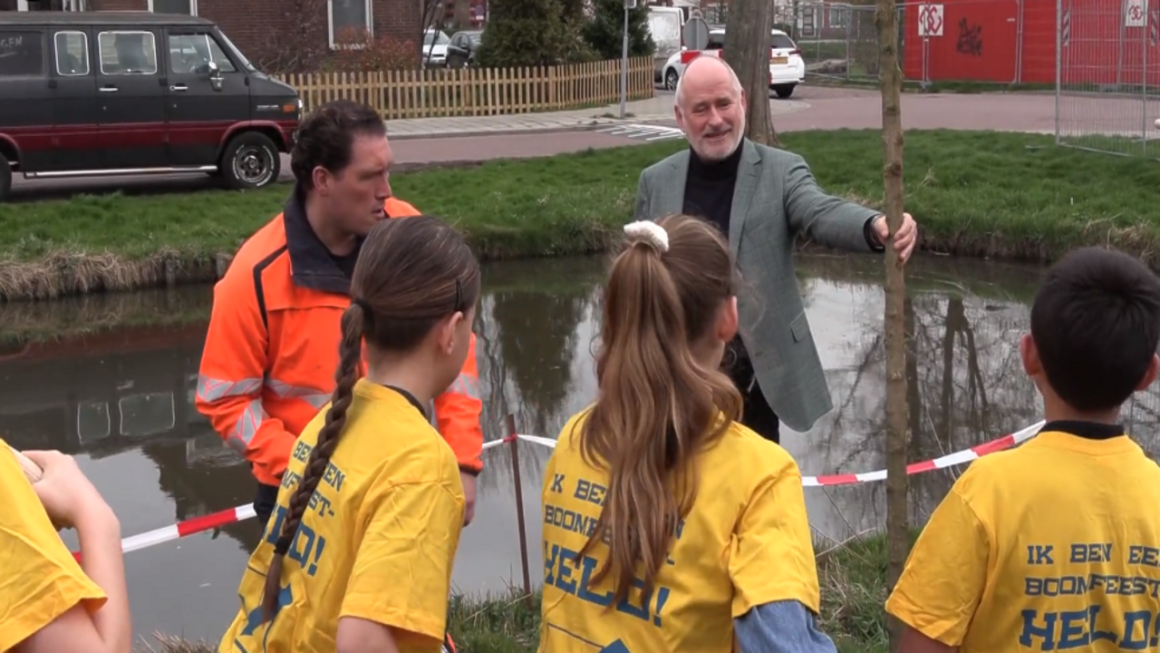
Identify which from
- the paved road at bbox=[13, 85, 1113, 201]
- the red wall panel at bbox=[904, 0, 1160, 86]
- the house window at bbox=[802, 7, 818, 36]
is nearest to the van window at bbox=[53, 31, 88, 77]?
the paved road at bbox=[13, 85, 1113, 201]

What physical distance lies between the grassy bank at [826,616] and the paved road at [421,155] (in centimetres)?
1157

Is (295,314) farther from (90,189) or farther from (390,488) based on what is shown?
(90,189)

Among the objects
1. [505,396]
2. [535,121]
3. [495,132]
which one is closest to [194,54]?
[495,132]

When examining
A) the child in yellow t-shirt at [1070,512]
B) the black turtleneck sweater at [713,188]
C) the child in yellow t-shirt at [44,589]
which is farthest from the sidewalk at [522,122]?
the child in yellow t-shirt at [44,589]

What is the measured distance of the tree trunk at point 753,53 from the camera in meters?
16.2

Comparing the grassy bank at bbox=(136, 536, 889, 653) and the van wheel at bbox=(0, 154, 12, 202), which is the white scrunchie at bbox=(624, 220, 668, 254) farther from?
the van wheel at bbox=(0, 154, 12, 202)

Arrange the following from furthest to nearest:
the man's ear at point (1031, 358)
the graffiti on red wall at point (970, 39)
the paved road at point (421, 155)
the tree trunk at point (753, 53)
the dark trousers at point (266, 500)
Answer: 1. the graffiti on red wall at point (970, 39)
2. the tree trunk at point (753, 53)
3. the paved road at point (421, 155)
4. the dark trousers at point (266, 500)
5. the man's ear at point (1031, 358)

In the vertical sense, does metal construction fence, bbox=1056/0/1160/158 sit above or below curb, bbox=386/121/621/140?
above

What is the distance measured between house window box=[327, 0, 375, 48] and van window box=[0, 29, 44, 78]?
11.2m

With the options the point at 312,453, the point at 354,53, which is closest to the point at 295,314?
the point at 312,453

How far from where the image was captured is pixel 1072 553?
7.64 ft

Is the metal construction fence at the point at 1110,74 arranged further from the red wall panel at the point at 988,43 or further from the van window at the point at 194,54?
the van window at the point at 194,54

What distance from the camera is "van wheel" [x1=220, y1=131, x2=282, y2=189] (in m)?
15.6

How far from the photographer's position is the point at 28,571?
6.27 ft
